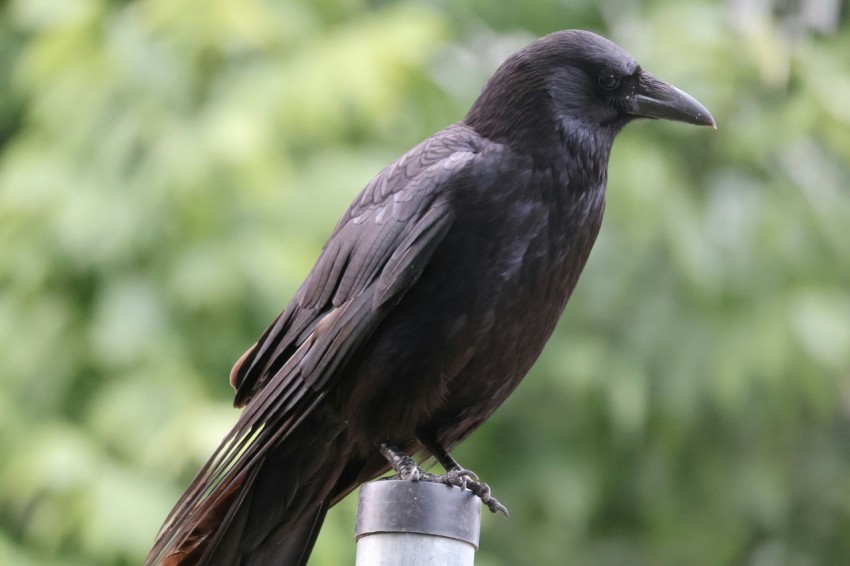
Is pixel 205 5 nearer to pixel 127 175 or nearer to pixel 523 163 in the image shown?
pixel 127 175

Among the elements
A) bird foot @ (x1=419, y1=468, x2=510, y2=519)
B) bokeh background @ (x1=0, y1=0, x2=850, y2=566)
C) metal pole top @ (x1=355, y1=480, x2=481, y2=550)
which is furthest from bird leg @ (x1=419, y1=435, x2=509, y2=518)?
bokeh background @ (x1=0, y1=0, x2=850, y2=566)

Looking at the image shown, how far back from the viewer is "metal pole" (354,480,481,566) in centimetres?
294

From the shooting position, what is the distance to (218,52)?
630 centimetres

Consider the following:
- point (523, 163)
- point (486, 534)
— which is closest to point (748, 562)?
point (486, 534)

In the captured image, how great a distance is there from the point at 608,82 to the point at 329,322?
1.04 meters

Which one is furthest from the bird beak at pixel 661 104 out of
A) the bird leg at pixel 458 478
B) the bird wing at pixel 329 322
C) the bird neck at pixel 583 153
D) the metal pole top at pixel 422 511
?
the metal pole top at pixel 422 511

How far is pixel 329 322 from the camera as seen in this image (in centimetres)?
350

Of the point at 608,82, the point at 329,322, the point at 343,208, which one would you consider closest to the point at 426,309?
the point at 329,322

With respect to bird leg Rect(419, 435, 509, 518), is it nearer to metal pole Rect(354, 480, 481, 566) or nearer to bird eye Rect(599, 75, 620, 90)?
metal pole Rect(354, 480, 481, 566)

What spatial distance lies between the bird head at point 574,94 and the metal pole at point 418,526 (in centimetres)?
108

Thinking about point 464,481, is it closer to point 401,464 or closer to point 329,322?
point 401,464

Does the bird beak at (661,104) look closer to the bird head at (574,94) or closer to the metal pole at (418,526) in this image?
the bird head at (574,94)

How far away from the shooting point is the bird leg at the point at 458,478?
3.22 meters

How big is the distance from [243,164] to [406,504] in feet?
9.40
